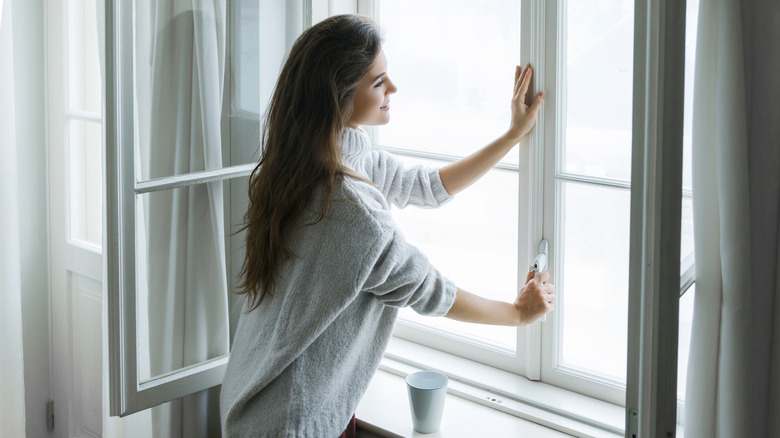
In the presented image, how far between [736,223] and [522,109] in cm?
58

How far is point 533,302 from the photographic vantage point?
1.58m

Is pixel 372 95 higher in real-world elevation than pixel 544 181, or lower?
higher

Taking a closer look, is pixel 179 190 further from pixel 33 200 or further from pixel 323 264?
pixel 33 200

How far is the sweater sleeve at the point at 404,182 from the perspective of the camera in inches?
68.6

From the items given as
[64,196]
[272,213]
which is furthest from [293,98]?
[64,196]

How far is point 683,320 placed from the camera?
1.22 m

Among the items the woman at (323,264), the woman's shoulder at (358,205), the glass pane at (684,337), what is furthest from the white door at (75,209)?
the glass pane at (684,337)

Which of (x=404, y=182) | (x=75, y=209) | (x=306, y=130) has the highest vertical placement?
(x=306, y=130)

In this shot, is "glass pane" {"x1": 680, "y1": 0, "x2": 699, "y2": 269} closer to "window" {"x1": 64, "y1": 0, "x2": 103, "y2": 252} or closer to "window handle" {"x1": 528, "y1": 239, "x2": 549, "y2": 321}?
"window handle" {"x1": 528, "y1": 239, "x2": 549, "y2": 321}

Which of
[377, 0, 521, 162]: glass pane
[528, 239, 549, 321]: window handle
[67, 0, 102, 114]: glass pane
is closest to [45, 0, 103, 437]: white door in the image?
[67, 0, 102, 114]: glass pane

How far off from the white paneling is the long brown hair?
129 cm

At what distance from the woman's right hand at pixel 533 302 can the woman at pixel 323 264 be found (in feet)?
0.08

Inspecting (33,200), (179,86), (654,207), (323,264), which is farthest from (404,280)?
(33,200)

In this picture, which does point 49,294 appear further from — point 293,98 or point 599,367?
point 599,367
